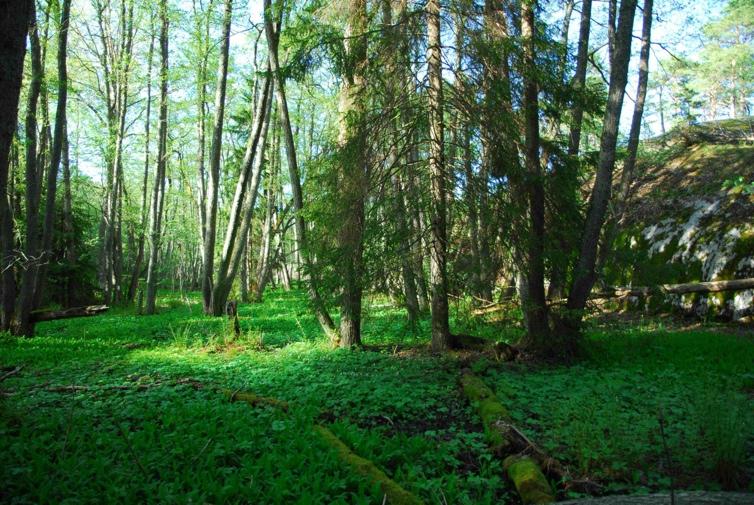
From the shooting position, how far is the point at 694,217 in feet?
38.9

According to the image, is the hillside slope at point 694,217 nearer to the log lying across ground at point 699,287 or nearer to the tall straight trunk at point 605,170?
the log lying across ground at point 699,287

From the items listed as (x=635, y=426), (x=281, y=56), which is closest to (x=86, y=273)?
(x=281, y=56)

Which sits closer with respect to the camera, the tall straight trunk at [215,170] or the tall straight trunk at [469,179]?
the tall straight trunk at [469,179]

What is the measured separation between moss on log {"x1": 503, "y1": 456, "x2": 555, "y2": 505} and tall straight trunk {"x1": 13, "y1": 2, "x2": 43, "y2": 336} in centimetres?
955

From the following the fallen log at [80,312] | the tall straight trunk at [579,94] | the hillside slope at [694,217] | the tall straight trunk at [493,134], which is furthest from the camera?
the hillside slope at [694,217]

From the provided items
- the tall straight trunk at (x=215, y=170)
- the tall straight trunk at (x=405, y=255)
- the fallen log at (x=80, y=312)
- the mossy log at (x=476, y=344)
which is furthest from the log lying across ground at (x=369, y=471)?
the tall straight trunk at (x=215, y=170)

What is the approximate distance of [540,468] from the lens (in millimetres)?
3551

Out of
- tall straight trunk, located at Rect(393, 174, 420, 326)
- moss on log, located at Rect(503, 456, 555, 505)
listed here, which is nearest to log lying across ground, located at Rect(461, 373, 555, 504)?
moss on log, located at Rect(503, 456, 555, 505)

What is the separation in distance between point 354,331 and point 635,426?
5.12m

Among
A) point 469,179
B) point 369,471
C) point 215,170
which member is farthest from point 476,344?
point 215,170

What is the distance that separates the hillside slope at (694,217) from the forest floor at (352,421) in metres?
1.74

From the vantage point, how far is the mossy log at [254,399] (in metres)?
5.02

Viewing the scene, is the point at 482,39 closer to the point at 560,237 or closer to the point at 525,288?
the point at 560,237

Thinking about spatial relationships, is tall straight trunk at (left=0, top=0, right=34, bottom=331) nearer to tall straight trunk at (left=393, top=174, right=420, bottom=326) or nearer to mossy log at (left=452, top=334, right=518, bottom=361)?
tall straight trunk at (left=393, top=174, right=420, bottom=326)
